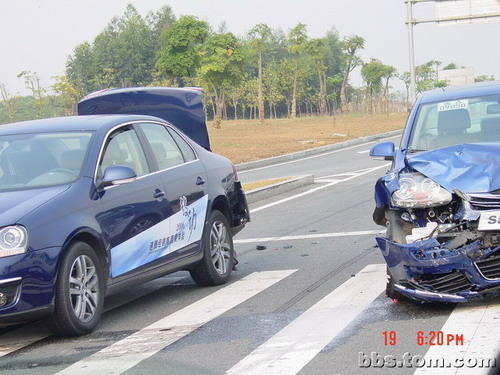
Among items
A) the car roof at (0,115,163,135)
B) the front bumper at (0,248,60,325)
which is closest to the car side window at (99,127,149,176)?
the car roof at (0,115,163,135)

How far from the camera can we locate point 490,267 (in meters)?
6.05

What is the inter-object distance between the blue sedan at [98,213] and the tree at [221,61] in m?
58.7

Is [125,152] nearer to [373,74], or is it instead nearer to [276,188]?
[276,188]

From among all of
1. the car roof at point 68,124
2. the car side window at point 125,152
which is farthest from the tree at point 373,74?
the car side window at point 125,152

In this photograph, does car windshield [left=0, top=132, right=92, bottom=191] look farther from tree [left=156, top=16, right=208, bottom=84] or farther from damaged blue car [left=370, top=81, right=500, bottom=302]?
tree [left=156, top=16, right=208, bottom=84]

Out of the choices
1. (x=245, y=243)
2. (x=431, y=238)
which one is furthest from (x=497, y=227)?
(x=245, y=243)

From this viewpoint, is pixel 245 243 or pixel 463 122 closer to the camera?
pixel 463 122

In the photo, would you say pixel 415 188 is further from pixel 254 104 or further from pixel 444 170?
pixel 254 104

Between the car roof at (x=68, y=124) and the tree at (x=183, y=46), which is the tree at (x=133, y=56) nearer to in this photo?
the tree at (x=183, y=46)

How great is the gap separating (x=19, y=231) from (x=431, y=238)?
2.82m

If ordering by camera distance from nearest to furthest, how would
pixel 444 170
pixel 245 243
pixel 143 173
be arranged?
pixel 444 170
pixel 143 173
pixel 245 243

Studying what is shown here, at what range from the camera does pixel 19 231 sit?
598 centimetres

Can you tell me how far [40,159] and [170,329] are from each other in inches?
70.2

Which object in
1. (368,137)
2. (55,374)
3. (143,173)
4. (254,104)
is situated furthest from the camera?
(254,104)
